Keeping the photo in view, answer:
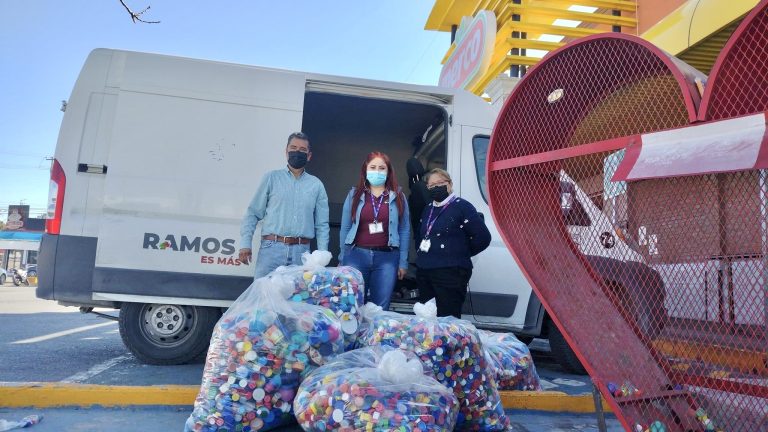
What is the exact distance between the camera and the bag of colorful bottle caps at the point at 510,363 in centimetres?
317

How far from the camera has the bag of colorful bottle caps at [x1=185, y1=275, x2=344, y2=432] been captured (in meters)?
2.29

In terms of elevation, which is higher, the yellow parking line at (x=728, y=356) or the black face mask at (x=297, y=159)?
the black face mask at (x=297, y=159)

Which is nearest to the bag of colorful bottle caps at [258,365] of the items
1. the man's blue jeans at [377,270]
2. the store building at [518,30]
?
the man's blue jeans at [377,270]

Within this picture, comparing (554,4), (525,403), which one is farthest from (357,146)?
(554,4)

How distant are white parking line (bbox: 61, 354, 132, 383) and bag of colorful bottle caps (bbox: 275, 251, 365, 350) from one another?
194cm

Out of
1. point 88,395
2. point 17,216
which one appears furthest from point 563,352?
point 17,216

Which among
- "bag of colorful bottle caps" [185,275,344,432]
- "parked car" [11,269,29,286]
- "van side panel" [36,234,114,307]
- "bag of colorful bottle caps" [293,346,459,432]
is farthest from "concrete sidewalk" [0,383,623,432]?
"parked car" [11,269,29,286]

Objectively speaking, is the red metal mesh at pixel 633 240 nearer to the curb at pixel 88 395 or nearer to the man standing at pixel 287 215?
the man standing at pixel 287 215

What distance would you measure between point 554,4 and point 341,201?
5.98 meters

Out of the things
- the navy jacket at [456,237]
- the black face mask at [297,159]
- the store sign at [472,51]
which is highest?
the store sign at [472,51]

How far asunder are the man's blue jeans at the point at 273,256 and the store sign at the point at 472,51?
21.9 feet

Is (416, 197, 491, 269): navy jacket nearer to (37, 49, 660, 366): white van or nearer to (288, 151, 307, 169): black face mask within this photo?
(37, 49, 660, 366): white van

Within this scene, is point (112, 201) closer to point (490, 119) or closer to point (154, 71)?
point (154, 71)

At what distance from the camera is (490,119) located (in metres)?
4.54
